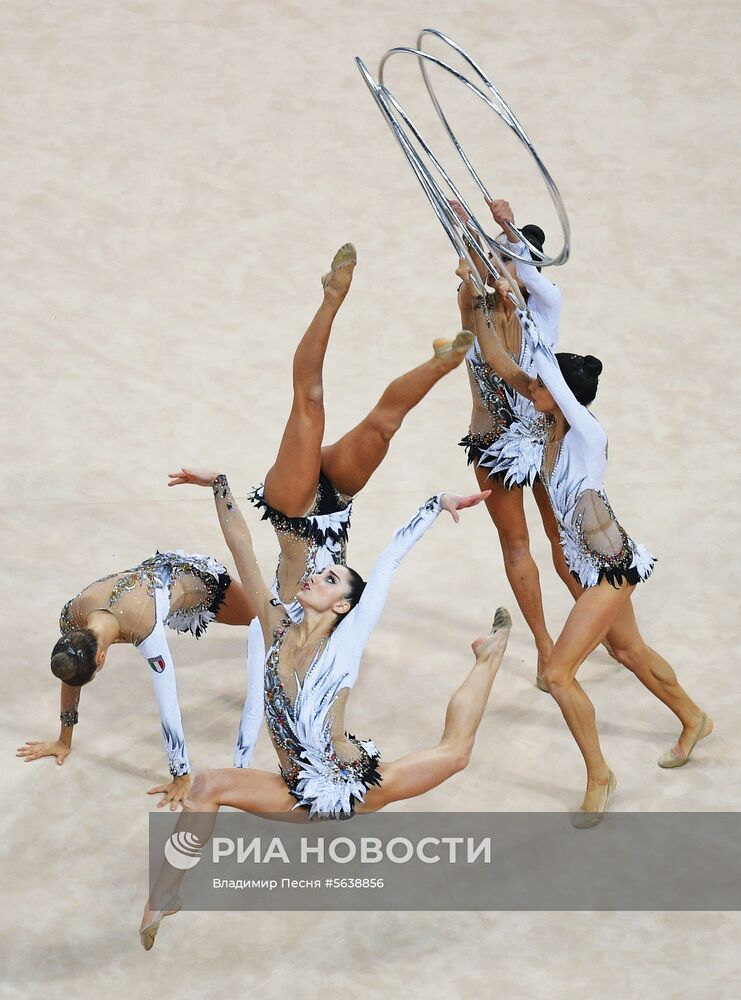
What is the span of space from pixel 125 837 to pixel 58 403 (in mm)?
3142

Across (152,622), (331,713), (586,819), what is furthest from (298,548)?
(586,819)

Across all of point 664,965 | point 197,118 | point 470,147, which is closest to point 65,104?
point 197,118

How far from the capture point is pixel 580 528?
16.5ft

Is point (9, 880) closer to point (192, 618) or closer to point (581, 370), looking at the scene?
point (192, 618)

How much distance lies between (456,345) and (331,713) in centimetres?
126

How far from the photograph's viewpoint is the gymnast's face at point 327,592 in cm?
452

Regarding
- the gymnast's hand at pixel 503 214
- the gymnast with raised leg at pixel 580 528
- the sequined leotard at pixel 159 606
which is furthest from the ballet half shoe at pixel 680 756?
the gymnast's hand at pixel 503 214

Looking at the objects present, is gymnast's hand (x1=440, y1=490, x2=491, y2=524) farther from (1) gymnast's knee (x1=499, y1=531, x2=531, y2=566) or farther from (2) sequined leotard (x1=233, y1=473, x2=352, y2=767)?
(1) gymnast's knee (x1=499, y1=531, x2=531, y2=566)

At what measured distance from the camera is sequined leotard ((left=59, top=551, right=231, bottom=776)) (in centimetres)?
512

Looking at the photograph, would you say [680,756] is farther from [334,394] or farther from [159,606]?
[334,394]

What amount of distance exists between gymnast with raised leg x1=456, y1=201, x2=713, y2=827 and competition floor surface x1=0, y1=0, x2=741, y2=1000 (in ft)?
1.18

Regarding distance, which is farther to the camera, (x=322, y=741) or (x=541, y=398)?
(x=541, y=398)

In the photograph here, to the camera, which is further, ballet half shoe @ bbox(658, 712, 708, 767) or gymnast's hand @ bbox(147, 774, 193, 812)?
ballet half shoe @ bbox(658, 712, 708, 767)

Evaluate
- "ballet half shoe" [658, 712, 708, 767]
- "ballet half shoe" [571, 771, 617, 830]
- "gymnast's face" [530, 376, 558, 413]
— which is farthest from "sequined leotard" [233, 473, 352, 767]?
"ballet half shoe" [658, 712, 708, 767]
